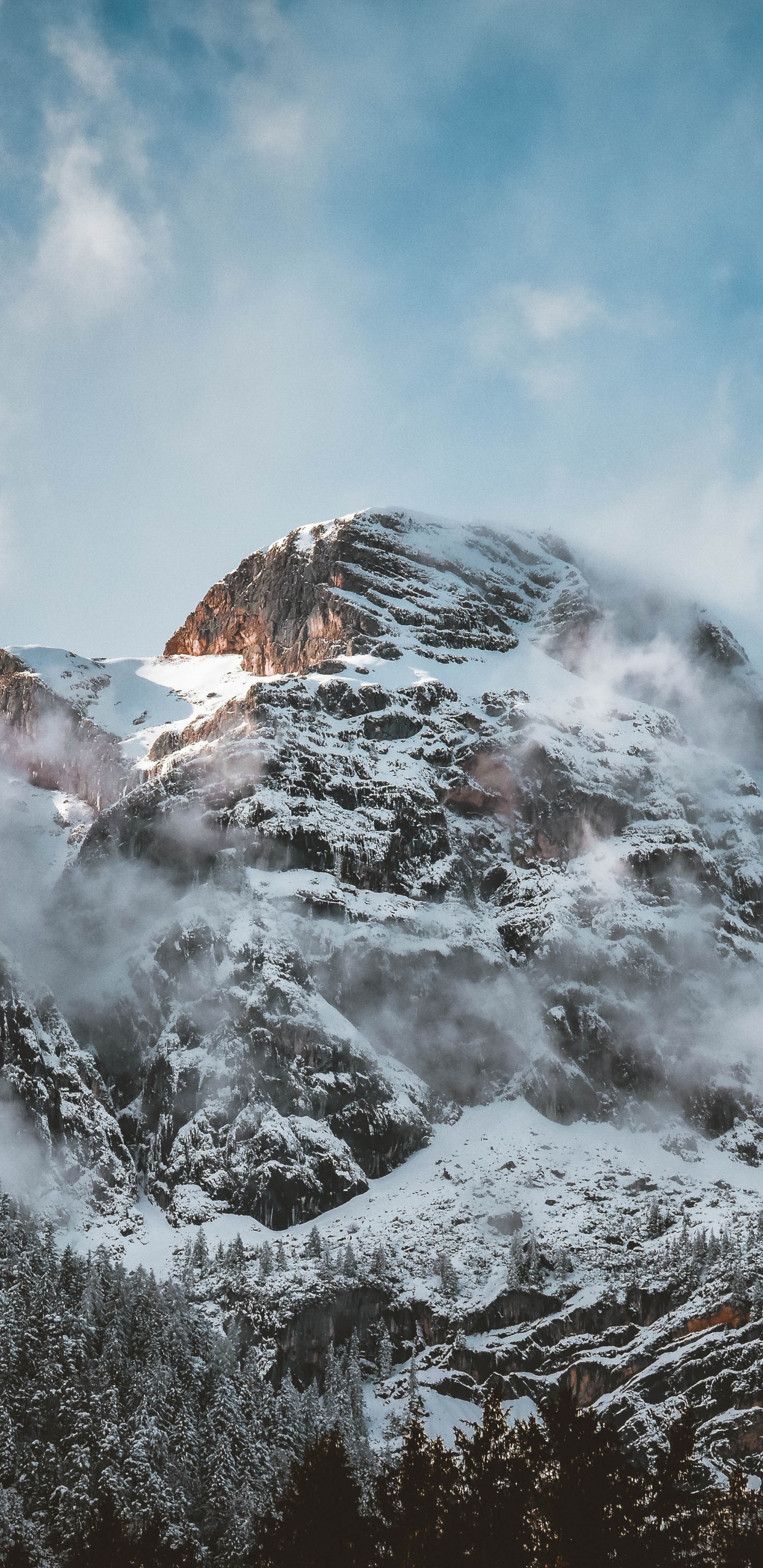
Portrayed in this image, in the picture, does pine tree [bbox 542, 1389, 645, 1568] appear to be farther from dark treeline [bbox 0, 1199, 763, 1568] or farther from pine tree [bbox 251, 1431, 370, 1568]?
pine tree [bbox 251, 1431, 370, 1568]

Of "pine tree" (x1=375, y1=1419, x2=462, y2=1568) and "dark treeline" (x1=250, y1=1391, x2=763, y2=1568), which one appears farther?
"pine tree" (x1=375, y1=1419, x2=462, y2=1568)

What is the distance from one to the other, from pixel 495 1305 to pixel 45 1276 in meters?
66.5

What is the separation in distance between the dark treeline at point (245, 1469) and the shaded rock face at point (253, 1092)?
15.1m

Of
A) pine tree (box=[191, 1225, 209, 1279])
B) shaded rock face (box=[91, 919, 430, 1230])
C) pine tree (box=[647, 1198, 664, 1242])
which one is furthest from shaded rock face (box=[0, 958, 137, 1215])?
pine tree (box=[647, 1198, 664, 1242])

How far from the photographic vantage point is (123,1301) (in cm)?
11638

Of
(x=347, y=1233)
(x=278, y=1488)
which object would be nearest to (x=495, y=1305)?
(x=347, y=1233)

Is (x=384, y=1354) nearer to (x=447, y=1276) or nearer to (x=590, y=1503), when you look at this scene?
(x=447, y=1276)

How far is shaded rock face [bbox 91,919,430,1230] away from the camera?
176000 mm

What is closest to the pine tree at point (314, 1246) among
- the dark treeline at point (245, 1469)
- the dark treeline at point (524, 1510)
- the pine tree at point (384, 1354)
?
the dark treeline at point (245, 1469)

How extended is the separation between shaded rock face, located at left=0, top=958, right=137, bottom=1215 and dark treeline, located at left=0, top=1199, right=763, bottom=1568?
20.4 metres

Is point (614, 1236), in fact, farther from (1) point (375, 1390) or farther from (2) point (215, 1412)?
(2) point (215, 1412)

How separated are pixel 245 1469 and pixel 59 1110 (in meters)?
95.7

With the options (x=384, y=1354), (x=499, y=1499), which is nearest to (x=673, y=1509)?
(x=499, y=1499)

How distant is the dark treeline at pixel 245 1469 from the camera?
3569cm
